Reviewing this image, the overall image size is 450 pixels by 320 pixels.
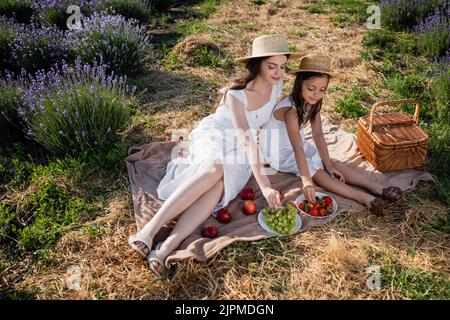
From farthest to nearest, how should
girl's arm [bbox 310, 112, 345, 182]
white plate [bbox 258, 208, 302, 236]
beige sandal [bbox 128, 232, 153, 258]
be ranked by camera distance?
girl's arm [bbox 310, 112, 345, 182]
white plate [bbox 258, 208, 302, 236]
beige sandal [bbox 128, 232, 153, 258]

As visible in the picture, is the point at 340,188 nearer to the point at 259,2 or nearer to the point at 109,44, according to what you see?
the point at 109,44

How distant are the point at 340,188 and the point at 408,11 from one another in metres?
4.49

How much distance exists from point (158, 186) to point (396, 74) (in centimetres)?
364

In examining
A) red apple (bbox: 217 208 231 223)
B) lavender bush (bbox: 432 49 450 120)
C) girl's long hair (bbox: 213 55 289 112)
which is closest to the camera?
red apple (bbox: 217 208 231 223)

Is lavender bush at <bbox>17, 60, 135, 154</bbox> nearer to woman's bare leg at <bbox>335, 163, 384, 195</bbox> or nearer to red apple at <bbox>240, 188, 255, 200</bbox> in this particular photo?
red apple at <bbox>240, 188, 255, 200</bbox>

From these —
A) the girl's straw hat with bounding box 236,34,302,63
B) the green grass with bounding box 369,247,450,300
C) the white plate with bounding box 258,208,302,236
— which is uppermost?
the girl's straw hat with bounding box 236,34,302,63

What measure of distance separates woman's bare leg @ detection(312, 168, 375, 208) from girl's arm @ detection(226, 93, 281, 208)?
23.9 inches

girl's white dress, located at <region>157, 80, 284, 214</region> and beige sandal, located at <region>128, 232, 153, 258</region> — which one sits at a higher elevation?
girl's white dress, located at <region>157, 80, 284, 214</region>

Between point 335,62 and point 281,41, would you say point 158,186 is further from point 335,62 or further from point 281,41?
point 335,62

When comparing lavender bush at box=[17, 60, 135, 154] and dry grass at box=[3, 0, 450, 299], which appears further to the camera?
lavender bush at box=[17, 60, 135, 154]

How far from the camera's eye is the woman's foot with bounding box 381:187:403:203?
3.46 meters

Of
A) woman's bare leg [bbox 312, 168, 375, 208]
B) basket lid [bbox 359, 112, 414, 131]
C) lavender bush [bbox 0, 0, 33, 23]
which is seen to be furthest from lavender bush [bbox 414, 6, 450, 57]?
lavender bush [bbox 0, 0, 33, 23]

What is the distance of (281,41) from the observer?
10.9 feet
